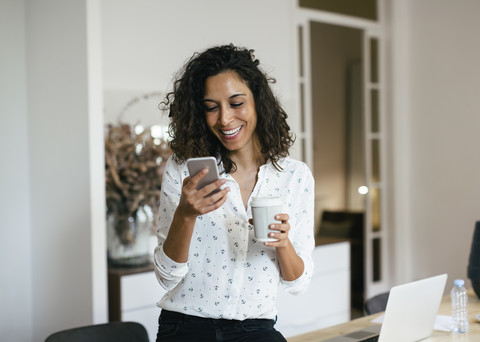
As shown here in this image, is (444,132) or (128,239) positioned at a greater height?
(444,132)

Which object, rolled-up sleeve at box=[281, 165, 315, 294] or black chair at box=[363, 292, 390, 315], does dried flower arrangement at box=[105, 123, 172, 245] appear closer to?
black chair at box=[363, 292, 390, 315]

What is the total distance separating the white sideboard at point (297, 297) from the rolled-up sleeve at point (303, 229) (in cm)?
131

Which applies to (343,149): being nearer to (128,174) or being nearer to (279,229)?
(128,174)

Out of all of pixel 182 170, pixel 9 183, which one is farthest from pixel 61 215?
pixel 182 170

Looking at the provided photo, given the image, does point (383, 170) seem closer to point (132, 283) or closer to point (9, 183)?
point (132, 283)

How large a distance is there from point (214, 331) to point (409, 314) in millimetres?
555

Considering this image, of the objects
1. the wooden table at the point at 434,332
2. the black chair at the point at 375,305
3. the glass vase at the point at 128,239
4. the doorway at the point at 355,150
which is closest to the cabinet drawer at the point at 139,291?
the glass vase at the point at 128,239

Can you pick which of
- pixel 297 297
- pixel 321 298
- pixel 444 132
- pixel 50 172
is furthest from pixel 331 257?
pixel 50 172

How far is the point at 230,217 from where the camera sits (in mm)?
1740

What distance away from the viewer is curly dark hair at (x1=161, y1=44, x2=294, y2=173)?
5.70 ft

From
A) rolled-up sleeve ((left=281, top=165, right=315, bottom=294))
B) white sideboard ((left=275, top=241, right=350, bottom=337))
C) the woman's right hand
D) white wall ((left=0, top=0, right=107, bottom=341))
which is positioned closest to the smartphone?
the woman's right hand

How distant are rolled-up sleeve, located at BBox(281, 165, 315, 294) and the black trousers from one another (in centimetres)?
15

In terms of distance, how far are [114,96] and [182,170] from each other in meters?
1.76

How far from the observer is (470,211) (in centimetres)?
429
